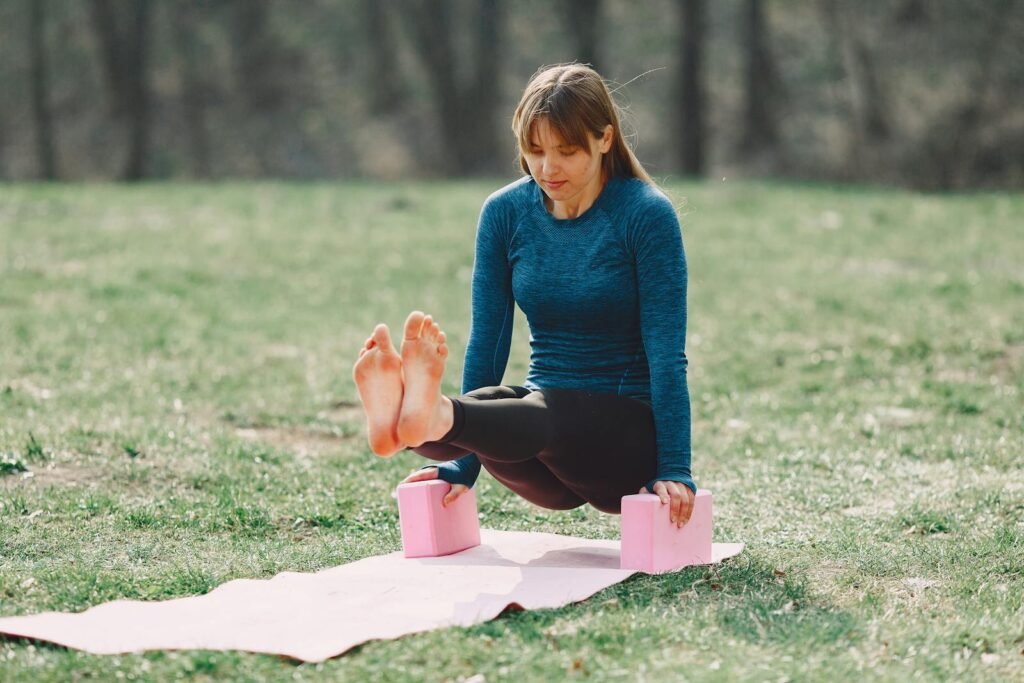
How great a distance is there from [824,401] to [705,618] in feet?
12.7

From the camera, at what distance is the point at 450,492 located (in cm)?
442

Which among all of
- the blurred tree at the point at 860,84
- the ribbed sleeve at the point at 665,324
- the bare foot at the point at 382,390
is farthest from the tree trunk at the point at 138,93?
the bare foot at the point at 382,390

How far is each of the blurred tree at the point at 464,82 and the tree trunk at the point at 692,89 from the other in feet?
13.1

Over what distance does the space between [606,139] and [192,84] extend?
23.5m

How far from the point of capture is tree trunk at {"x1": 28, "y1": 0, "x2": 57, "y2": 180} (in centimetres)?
2219

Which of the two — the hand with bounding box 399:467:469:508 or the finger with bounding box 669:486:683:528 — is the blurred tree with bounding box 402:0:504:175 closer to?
the hand with bounding box 399:467:469:508

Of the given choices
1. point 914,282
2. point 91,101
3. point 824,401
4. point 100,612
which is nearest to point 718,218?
point 914,282

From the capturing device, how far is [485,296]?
14.7ft

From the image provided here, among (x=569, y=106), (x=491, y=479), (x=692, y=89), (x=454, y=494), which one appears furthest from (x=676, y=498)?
(x=692, y=89)

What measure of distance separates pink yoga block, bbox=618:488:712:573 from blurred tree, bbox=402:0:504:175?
20465 mm

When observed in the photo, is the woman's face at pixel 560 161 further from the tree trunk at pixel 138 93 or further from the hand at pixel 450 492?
the tree trunk at pixel 138 93

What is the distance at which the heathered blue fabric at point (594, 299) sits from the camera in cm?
414

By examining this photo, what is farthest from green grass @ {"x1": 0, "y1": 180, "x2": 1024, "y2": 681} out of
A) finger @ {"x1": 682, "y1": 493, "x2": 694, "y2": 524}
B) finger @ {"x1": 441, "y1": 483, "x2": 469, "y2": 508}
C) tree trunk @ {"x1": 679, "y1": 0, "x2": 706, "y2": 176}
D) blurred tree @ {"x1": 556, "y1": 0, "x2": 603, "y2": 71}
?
blurred tree @ {"x1": 556, "y1": 0, "x2": 603, "y2": 71}

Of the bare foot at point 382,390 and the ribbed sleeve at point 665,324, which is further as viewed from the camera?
the ribbed sleeve at point 665,324
